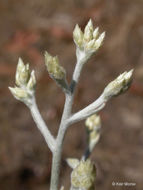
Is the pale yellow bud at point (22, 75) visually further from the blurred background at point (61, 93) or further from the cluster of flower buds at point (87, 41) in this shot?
the blurred background at point (61, 93)

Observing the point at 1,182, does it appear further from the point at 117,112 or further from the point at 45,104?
the point at 117,112

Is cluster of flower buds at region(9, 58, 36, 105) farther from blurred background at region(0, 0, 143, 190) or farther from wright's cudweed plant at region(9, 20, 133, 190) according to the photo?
blurred background at region(0, 0, 143, 190)

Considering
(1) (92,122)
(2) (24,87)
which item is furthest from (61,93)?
(2) (24,87)

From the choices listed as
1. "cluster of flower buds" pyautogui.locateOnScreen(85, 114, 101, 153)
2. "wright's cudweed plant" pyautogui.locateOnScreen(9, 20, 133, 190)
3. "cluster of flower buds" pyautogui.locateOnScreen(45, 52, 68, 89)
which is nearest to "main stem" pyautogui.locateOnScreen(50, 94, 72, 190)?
"wright's cudweed plant" pyautogui.locateOnScreen(9, 20, 133, 190)

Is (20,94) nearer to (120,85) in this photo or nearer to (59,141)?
(59,141)

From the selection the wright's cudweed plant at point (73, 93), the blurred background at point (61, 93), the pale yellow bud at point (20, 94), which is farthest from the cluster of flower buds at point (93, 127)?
the blurred background at point (61, 93)
